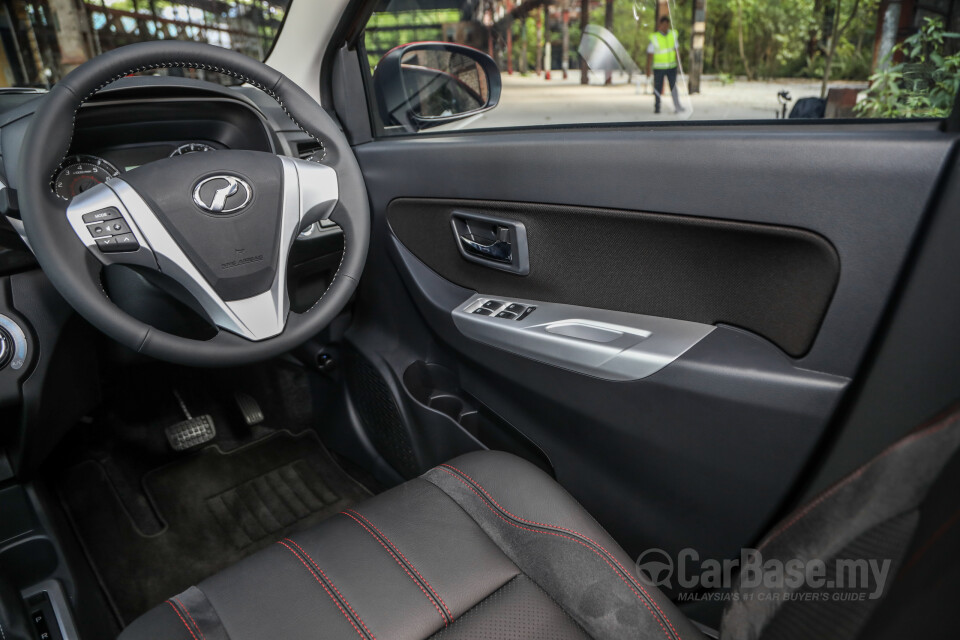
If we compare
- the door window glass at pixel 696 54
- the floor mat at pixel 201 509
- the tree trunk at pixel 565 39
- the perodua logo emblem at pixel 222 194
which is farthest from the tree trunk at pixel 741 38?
the floor mat at pixel 201 509

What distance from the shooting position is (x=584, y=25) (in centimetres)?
139

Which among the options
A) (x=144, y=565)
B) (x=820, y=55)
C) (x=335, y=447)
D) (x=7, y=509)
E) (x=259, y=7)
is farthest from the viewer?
(x=335, y=447)

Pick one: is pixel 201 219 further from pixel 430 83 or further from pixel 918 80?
pixel 918 80

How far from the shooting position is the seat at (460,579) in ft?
2.71

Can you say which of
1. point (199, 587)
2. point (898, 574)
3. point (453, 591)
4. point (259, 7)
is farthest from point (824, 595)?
point (259, 7)

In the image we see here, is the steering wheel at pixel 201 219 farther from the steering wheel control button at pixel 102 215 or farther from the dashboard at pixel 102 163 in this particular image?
the dashboard at pixel 102 163

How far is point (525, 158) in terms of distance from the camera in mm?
1217

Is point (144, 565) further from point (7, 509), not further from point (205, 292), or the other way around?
point (205, 292)

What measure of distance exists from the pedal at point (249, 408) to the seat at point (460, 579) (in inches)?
39.7

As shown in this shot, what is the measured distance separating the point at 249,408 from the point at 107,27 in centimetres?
126

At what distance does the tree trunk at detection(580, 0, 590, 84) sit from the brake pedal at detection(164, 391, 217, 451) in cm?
140

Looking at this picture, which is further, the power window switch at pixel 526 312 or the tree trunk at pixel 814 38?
the power window switch at pixel 526 312

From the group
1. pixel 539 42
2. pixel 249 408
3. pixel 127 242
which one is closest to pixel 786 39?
pixel 539 42

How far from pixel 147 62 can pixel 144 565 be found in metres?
1.21
